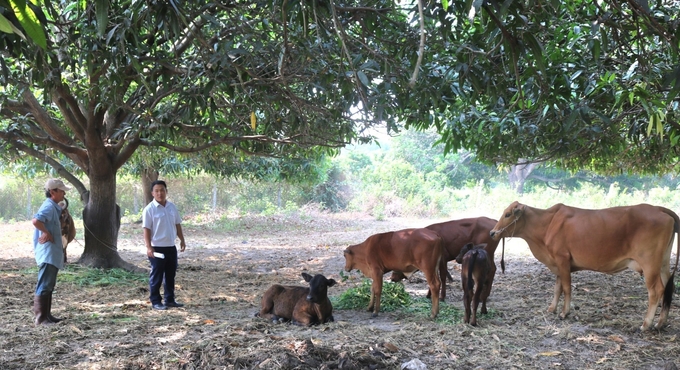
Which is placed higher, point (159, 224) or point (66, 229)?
point (159, 224)

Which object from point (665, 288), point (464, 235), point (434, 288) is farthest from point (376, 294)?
point (665, 288)

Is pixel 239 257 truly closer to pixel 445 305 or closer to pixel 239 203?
pixel 445 305

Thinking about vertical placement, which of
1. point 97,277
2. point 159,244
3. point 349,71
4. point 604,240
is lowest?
point 97,277

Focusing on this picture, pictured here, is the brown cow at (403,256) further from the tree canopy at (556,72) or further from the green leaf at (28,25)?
the green leaf at (28,25)

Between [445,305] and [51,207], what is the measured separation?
15.3ft

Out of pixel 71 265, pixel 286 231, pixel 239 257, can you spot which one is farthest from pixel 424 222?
pixel 71 265

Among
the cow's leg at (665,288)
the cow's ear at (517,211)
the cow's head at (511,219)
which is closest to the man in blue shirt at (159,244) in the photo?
the cow's head at (511,219)

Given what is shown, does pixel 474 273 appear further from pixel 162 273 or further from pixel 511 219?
pixel 162 273

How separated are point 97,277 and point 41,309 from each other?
11.0 ft

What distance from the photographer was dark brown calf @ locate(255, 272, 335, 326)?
5.94 meters

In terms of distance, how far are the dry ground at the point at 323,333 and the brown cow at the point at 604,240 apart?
0.46 metres

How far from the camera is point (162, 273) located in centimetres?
701

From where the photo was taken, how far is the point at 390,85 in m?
4.98

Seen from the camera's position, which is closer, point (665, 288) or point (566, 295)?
point (665, 288)
